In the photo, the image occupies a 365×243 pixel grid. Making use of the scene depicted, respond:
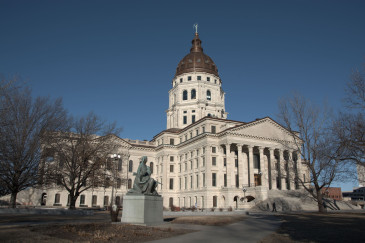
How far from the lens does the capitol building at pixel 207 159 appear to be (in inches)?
Answer: 2076

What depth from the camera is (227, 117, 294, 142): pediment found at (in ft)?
181

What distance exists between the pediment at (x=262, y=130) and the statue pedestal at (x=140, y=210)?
37691 mm

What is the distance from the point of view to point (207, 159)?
177 ft

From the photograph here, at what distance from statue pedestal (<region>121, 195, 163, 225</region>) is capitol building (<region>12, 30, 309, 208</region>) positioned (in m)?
28.5

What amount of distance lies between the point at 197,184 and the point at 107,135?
23881 mm

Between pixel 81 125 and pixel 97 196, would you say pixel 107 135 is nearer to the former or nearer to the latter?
pixel 81 125

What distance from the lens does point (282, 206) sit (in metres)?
42.9

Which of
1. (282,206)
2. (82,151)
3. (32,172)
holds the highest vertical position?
(82,151)

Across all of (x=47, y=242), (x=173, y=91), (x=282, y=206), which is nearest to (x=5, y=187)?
(x=47, y=242)

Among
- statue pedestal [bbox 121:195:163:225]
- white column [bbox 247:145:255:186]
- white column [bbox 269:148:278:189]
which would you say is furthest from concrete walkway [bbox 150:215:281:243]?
white column [bbox 269:148:278:189]

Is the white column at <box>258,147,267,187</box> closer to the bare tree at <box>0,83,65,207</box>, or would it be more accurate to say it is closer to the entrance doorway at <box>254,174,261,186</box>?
the entrance doorway at <box>254,174,261,186</box>

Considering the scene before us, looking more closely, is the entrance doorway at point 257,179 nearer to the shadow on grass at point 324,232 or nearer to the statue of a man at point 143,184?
the shadow on grass at point 324,232

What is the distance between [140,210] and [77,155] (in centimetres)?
2200

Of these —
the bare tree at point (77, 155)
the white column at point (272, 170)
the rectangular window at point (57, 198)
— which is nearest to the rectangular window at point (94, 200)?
the rectangular window at point (57, 198)
